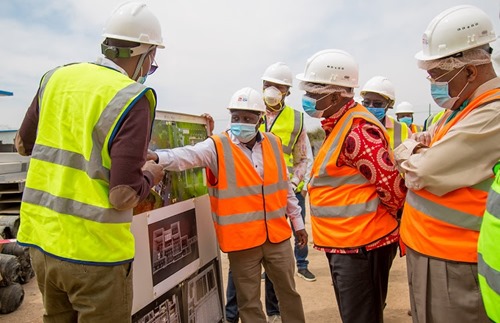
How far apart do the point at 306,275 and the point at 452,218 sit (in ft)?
11.5

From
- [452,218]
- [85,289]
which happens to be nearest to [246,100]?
[452,218]

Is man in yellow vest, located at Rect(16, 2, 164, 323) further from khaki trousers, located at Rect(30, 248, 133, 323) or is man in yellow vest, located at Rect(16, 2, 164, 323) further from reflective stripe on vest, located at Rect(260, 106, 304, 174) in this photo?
reflective stripe on vest, located at Rect(260, 106, 304, 174)

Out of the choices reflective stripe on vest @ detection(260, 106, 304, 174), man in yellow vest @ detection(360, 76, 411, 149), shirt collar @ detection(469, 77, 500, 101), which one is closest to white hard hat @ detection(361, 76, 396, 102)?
man in yellow vest @ detection(360, 76, 411, 149)

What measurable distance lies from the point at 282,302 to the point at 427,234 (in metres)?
1.70

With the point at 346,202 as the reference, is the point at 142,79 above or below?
above

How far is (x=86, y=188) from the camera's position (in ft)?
5.58

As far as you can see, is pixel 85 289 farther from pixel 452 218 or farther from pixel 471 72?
pixel 471 72

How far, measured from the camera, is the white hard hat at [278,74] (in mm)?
4898

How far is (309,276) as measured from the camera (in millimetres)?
5133

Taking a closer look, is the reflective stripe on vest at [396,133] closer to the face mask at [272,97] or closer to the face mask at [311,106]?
the face mask at [272,97]

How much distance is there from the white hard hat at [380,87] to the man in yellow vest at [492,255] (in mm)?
3696

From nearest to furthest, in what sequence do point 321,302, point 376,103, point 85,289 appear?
point 85,289 → point 321,302 → point 376,103

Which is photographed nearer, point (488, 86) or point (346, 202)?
point (488, 86)

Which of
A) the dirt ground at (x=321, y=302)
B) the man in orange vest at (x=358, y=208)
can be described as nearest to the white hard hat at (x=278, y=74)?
the man in orange vest at (x=358, y=208)
